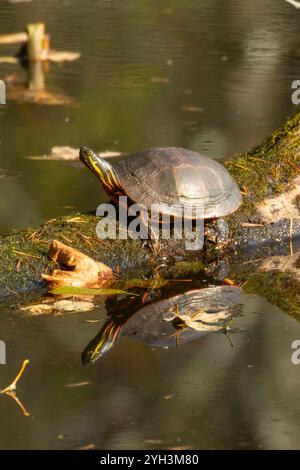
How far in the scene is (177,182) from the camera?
198 inches

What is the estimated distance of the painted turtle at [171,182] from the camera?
16.4 feet

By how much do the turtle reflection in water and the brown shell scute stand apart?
0.51 metres

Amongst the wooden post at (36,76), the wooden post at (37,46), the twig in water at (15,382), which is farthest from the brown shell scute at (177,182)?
the wooden post at (37,46)

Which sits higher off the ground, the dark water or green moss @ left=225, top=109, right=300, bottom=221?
green moss @ left=225, top=109, right=300, bottom=221

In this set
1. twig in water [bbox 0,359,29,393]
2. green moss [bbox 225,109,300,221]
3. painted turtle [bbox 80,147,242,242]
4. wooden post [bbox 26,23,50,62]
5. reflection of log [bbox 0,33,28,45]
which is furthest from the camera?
reflection of log [bbox 0,33,28,45]

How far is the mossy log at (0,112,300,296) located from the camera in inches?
186

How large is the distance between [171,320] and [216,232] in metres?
0.92

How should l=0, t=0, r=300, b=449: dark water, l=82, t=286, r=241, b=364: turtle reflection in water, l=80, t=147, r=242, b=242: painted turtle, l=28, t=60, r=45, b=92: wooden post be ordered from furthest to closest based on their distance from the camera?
l=28, t=60, r=45, b=92: wooden post, l=80, t=147, r=242, b=242: painted turtle, l=82, t=286, r=241, b=364: turtle reflection in water, l=0, t=0, r=300, b=449: dark water

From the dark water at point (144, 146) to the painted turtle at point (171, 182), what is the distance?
586 millimetres

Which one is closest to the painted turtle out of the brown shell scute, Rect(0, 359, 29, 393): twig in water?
the brown shell scute

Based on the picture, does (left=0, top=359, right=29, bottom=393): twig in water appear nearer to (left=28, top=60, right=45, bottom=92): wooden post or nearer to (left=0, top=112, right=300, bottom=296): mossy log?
(left=0, top=112, right=300, bottom=296): mossy log

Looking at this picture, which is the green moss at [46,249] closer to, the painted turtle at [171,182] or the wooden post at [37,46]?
the painted turtle at [171,182]

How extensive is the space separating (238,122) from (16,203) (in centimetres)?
283

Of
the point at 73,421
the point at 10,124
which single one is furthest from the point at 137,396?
the point at 10,124
